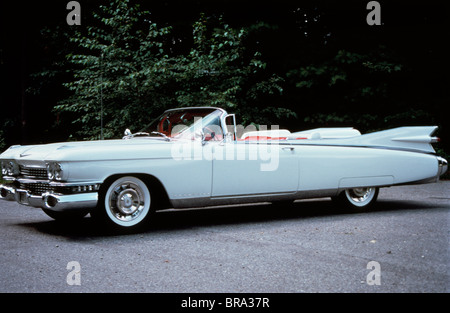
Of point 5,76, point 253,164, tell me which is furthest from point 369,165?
point 5,76

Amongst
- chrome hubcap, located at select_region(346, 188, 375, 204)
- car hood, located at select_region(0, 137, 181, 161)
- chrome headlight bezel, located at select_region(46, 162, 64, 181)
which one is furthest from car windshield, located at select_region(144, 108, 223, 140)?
chrome hubcap, located at select_region(346, 188, 375, 204)

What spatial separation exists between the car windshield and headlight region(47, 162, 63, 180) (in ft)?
5.29

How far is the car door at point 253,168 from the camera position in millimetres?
6297

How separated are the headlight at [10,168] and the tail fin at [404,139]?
14.5ft

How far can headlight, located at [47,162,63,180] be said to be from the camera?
5.44m

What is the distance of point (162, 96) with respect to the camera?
38.5 ft

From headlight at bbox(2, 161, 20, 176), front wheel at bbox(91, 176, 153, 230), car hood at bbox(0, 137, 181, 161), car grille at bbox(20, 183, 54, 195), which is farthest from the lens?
headlight at bbox(2, 161, 20, 176)

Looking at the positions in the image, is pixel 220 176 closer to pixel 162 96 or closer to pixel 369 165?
pixel 369 165

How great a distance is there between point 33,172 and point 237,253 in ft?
8.33

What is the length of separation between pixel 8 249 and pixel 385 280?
3.44 m

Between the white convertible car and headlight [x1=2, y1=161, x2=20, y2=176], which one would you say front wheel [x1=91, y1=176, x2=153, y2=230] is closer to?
the white convertible car

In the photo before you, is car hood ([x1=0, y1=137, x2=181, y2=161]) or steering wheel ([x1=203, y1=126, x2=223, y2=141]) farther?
steering wheel ([x1=203, y1=126, x2=223, y2=141])

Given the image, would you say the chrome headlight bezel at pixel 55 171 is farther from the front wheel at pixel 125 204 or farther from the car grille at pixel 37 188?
the front wheel at pixel 125 204

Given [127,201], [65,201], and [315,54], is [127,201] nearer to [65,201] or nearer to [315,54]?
[65,201]
